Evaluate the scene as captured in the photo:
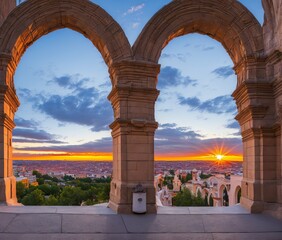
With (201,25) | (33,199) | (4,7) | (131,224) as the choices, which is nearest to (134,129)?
(131,224)

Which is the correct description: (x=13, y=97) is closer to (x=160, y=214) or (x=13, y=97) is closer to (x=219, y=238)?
(x=160, y=214)

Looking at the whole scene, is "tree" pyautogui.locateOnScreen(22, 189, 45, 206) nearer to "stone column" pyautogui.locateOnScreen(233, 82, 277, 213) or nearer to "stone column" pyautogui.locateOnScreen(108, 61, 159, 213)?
"stone column" pyautogui.locateOnScreen(108, 61, 159, 213)

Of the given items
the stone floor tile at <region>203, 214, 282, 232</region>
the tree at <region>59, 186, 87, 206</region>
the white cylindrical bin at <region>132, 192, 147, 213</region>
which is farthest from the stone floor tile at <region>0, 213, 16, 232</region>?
the tree at <region>59, 186, 87, 206</region>

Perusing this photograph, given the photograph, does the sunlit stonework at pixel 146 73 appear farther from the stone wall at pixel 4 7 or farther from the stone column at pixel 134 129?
the stone wall at pixel 4 7

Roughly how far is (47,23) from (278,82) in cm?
653

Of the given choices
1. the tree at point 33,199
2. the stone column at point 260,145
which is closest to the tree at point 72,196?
the tree at point 33,199

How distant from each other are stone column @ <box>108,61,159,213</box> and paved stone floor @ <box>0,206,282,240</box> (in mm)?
704

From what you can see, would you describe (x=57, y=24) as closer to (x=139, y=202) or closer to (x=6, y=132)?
(x=6, y=132)

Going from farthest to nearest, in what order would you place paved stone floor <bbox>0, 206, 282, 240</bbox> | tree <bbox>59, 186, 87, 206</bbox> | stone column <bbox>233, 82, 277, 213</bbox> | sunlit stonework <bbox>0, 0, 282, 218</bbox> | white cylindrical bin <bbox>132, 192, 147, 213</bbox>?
tree <bbox>59, 186, 87, 206</bbox> < stone column <bbox>233, 82, 277, 213</bbox> < sunlit stonework <bbox>0, 0, 282, 218</bbox> < white cylindrical bin <bbox>132, 192, 147, 213</bbox> < paved stone floor <bbox>0, 206, 282, 240</bbox>

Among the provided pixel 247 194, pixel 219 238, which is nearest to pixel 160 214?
pixel 219 238

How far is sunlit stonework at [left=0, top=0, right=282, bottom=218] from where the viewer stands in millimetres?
9609

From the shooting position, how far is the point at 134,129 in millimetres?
9719

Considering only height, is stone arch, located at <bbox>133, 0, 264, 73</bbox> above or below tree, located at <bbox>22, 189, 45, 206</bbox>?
above

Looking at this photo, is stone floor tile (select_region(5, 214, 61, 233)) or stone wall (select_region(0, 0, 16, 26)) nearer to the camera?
stone floor tile (select_region(5, 214, 61, 233))
